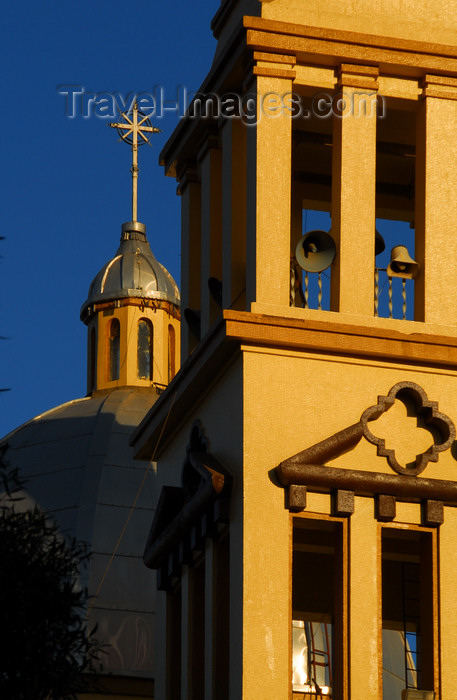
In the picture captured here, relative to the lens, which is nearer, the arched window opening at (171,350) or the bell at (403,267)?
the bell at (403,267)

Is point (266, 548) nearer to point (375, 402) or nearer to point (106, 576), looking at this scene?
point (375, 402)

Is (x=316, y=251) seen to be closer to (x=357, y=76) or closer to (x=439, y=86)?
(x=357, y=76)

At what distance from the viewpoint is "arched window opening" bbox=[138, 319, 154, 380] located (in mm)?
42031

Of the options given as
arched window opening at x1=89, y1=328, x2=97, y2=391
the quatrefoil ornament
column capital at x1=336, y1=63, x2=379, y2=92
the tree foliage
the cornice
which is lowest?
the tree foliage

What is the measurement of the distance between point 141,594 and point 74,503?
2.31 meters

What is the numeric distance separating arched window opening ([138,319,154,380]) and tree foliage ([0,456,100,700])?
19477mm

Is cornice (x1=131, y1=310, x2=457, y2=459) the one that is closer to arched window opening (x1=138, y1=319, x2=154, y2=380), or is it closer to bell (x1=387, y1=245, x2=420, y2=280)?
bell (x1=387, y1=245, x2=420, y2=280)

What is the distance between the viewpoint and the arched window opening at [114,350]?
1661 inches

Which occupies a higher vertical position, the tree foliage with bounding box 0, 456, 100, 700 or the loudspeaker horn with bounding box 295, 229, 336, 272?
the loudspeaker horn with bounding box 295, 229, 336, 272

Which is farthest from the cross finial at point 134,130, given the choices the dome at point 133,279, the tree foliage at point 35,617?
the tree foliage at point 35,617

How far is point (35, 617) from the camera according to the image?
71.8ft

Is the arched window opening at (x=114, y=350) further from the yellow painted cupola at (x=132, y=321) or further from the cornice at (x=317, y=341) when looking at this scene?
the cornice at (x=317, y=341)

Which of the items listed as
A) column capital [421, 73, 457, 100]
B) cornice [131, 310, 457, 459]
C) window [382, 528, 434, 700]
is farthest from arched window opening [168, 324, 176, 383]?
cornice [131, 310, 457, 459]

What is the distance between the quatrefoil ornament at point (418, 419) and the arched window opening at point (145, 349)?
1702 centimetres
